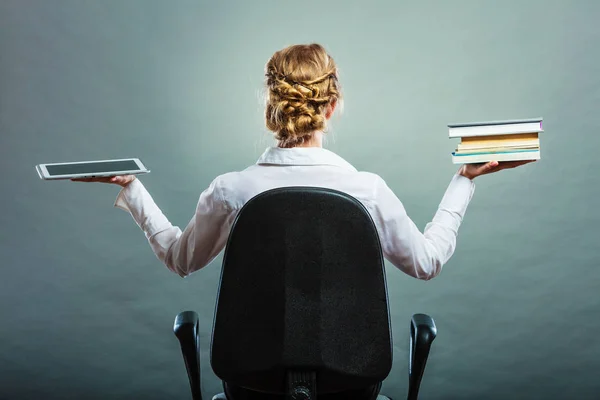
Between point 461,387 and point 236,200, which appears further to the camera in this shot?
point 461,387

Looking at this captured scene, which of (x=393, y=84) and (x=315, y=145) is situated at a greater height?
(x=393, y=84)

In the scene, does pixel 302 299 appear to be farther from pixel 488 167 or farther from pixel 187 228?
pixel 488 167

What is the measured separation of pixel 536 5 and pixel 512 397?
177 centimetres

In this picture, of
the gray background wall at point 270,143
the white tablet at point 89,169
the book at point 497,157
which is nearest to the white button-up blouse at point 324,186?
the book at point 497,157

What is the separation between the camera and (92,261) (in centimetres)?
362

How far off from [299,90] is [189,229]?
42 cm

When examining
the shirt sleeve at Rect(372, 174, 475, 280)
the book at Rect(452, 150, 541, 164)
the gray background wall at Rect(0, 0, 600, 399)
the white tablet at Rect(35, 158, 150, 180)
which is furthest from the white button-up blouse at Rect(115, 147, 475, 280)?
the gray background wall at Rect(0, 0, 600, 399)

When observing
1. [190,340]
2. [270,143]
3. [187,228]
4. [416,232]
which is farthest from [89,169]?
[270,143]

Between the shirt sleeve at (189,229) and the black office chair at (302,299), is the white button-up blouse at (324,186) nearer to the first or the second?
the shirt sleeve at (189,229)

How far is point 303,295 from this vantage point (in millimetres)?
1623

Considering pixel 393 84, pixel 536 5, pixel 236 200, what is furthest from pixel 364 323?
pixel 536 5

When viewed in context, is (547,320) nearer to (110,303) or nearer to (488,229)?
(488,229)

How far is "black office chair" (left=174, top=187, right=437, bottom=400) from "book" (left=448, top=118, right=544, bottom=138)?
44 centimetres

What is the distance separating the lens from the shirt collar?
5.89ft
